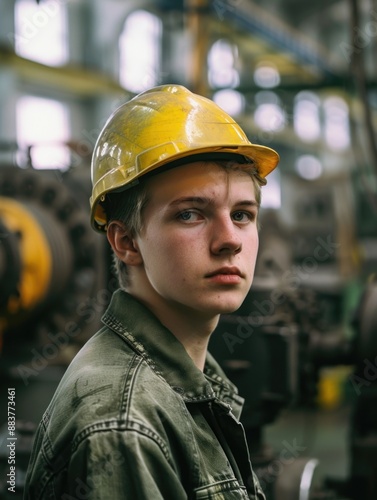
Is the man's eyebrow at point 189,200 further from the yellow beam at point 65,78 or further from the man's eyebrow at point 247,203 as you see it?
the yellow beam at point 65,78

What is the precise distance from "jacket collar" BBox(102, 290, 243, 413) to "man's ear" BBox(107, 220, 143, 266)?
0.26 feet

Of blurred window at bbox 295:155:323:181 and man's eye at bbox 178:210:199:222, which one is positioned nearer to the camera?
man's eye at bbox 178:210:199:222

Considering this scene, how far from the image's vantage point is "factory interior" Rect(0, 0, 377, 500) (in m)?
2.88

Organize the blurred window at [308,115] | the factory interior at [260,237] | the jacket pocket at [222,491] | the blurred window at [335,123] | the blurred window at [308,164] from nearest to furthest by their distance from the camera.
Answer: the jacket pocket at [222,491], the factory interior at [260,237], the blurred window at [308,115], the blurred window at [308,164], the blurred window at [335,123]

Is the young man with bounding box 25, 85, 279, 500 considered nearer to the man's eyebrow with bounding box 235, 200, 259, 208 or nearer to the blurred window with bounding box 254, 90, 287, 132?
the man's eyebrow with bounding box 235, 200, 259, 208

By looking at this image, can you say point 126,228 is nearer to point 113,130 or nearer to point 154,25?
point 113,130

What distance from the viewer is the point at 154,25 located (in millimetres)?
10180

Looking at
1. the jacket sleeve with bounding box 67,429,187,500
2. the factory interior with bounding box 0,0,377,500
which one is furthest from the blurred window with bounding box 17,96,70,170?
the jacket sleeve with bounding box 67,429,187,500

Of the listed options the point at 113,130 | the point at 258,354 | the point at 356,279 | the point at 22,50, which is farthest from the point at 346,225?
the point at 113,130

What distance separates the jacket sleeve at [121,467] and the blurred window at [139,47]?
29.1 feet

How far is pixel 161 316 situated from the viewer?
4.24 ft

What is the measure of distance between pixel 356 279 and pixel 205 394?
20.5 ft

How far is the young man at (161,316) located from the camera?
106 cm

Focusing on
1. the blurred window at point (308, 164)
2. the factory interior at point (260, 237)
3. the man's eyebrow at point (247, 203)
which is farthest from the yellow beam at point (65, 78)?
→ the man's eyebrow at point (247, 203)
